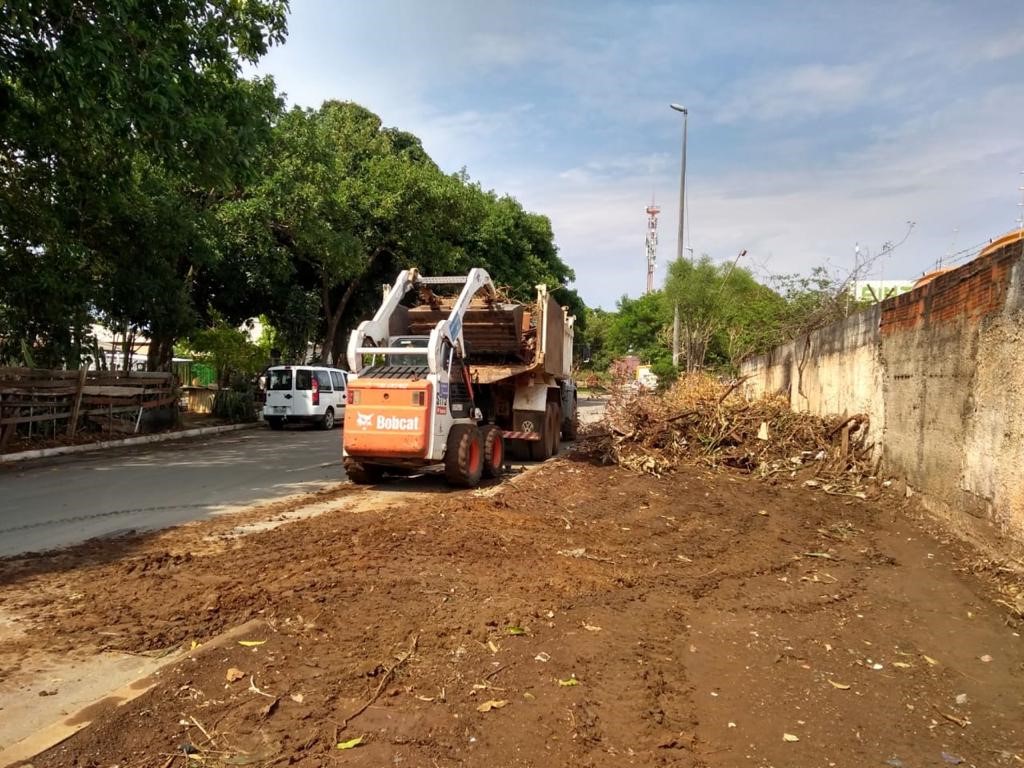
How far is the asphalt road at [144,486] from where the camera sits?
7.61 metres

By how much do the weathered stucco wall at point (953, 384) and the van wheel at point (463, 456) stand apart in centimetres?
542

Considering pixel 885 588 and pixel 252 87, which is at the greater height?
pixel 252 87

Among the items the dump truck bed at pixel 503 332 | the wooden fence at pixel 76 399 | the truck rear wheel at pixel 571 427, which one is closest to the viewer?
the dump truck bed at pixel 503 332

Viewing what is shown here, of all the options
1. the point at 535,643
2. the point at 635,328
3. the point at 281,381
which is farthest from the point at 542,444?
the point at 635,328

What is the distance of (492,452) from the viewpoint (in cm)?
1088

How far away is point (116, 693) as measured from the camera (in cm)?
366

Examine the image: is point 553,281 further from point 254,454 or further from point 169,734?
point 169,734

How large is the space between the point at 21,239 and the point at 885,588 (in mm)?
14799

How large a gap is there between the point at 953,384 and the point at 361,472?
7.27 metres

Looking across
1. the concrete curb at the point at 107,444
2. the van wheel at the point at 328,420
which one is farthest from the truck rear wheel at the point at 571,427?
the concrete curb at the point at 107,444

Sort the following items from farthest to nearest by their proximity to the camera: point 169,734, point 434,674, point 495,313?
1. point 495,313
2. point 434,674
3. point 169,734

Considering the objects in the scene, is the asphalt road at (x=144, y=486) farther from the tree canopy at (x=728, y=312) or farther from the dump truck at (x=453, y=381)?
the tree canopy at (x=728, y=312)

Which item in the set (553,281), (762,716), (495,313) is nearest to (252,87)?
(495,313)

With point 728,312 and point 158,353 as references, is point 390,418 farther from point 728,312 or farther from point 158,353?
point 728,312
